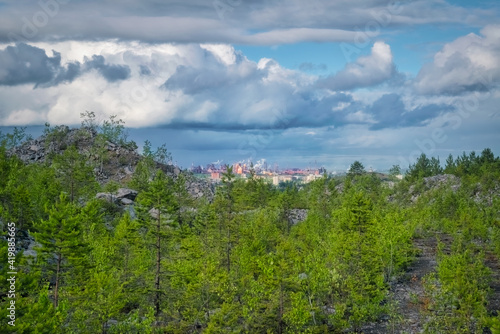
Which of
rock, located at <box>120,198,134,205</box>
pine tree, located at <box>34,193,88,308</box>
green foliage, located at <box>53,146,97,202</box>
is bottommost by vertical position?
pine tree, located at <box>34,193,88,308</box>

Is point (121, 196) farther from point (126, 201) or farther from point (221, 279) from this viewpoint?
point (221, 279)

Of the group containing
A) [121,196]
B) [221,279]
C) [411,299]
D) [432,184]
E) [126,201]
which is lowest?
[411,299]

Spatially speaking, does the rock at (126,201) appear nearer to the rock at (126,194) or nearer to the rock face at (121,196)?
the rock face at (121,196)

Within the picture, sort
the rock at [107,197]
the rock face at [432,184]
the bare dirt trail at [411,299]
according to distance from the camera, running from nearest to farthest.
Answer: the bare dirt trail at [411,299]
the rock at [107,197]
the rock face at [432,184]

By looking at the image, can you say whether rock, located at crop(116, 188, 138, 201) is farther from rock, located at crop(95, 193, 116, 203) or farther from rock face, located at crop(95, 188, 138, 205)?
rock, located at crop(95, 193, 116, 203)

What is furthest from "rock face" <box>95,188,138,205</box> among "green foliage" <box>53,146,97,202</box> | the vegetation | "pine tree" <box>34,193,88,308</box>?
"pine tree" <box>34,193,88,308</box>

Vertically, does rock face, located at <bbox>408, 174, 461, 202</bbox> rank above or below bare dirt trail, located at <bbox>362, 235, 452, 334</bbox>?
above

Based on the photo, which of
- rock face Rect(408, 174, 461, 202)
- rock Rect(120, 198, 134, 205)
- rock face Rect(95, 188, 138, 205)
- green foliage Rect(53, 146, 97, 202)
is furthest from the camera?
rock face Rect(408, 174, 461, 202)

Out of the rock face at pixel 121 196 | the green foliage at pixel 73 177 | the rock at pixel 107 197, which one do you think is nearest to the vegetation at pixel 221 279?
the green foliage at pixel 73 177

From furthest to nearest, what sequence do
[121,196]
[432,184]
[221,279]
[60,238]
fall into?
[432,184] < [121,196] < [60,238] < [221,279]

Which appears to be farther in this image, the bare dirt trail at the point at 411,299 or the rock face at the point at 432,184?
the rock face at the point at 432,184

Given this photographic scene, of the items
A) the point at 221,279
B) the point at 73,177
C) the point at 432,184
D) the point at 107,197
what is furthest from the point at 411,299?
the point at 432,184

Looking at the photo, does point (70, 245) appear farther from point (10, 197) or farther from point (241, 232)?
point (10, 197)

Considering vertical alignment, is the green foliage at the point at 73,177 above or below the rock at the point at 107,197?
above
